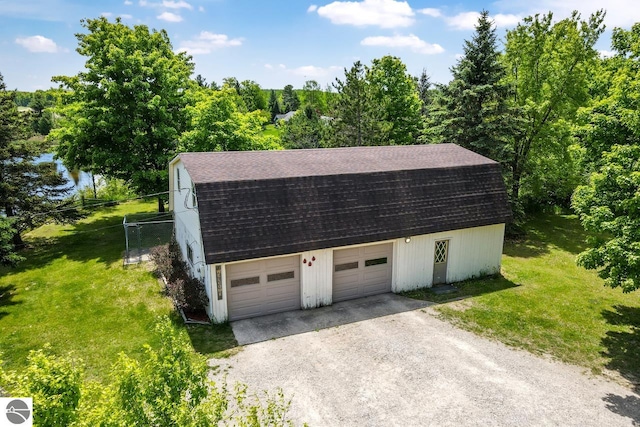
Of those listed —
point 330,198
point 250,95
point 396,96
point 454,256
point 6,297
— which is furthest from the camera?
point 250,95

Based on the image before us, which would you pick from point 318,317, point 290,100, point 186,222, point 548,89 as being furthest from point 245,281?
point 290,100

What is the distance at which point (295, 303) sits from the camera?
14969 mm

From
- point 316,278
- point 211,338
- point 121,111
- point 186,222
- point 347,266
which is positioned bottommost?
point 211,338

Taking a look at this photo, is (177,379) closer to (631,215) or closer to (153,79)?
(631,215)

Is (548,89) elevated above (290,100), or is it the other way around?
(290,100)

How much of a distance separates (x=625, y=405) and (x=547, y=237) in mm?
15540

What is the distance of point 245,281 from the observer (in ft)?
46.4

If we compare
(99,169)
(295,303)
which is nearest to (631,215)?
(295,303)

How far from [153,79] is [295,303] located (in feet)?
54.2

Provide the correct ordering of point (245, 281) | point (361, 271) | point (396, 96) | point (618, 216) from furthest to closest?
point (396, 96), point (361, 271), point (245, 281), point (618, 216)

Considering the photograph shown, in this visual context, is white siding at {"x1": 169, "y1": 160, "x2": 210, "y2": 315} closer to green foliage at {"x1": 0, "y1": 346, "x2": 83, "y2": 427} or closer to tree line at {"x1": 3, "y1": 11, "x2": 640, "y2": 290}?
tree line at {"x1": 3, "y1": 11, "x2": 640, "y2": 290}

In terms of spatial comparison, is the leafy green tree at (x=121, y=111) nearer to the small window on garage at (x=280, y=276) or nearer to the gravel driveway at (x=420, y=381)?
the small window on garage at (x=280, y=276)

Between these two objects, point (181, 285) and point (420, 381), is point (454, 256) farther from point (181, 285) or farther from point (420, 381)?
point (181, 285)

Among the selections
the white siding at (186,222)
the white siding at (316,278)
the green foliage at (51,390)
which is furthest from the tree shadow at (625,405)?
the green foliage at (51,390)
